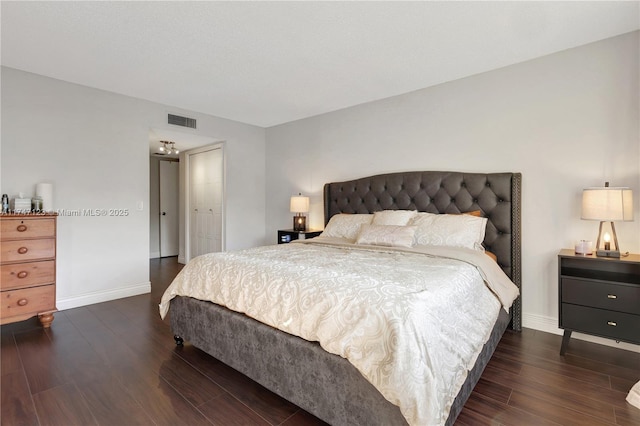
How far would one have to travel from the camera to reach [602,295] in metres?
2.21

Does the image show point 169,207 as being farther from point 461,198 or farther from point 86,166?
point 461,198

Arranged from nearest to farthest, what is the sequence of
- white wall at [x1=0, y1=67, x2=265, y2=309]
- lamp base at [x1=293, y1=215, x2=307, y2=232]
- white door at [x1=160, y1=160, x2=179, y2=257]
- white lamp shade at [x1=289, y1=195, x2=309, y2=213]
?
white wall at [x1=0, y1=67, x2=265, y2=309], white lamp shade at [x1=289, y1=195, x2=309, y2=213], lamp base at [x1=293, y1=215, x2=307, y2=232], white door at [x1=160, y1=160, x2=179, y2=257]

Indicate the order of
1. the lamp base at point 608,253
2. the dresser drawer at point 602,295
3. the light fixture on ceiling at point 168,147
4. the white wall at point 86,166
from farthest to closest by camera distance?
the light fixture on ceiling at point 168,147 → the white wall at point 86,166 → the lamp base at point 608,253 → the dresser drawer at point 602,295

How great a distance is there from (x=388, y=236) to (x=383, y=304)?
4.97ft

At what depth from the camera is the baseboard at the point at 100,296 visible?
11.1 feet

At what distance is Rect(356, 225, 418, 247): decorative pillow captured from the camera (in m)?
2.75

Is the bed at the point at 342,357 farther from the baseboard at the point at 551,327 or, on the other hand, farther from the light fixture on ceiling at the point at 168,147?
the light fixture on ceiling at the point at 168,147

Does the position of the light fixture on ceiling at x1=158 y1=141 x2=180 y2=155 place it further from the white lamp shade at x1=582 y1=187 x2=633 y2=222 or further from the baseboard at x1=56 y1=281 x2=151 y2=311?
the white lamp shade at x1=582 y1=187 x2=633 y2=222

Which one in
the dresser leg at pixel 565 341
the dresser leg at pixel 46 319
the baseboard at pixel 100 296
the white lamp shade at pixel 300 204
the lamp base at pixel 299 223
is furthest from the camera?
the lamp base at pixel 299 223

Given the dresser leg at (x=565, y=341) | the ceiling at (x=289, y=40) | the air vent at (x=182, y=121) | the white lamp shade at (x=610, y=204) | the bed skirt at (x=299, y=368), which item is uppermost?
the ceiling at (x=289, y=40)

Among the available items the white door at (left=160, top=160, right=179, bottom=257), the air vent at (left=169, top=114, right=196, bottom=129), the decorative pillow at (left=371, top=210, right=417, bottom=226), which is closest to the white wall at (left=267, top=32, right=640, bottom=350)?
the decorative pillow at (left=371, top=210, right=417, bottom=226)

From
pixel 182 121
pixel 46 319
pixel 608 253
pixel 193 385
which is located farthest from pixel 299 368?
pixel 182 121

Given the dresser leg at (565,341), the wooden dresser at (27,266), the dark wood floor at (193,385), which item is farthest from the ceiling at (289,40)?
the dark wood floor at (193,385)

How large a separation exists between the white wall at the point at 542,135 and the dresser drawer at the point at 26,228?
351 centimetres
